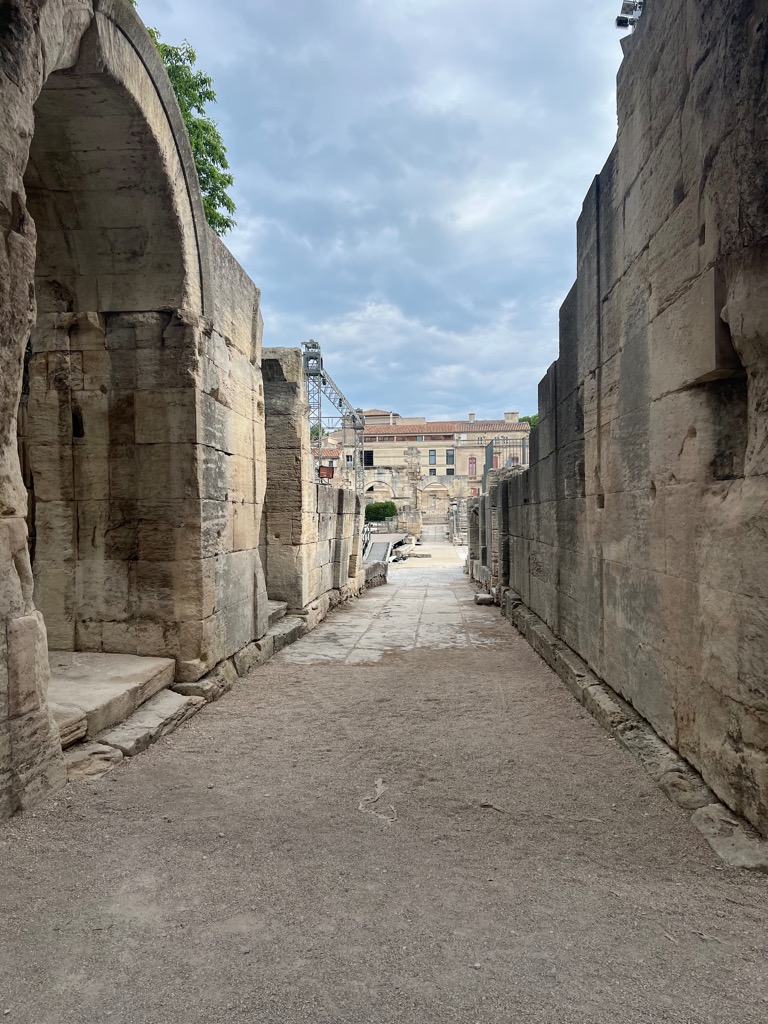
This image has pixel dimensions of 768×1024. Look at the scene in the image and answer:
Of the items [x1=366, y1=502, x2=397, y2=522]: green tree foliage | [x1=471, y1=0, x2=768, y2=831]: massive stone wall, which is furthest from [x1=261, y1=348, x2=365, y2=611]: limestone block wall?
[x1=366, y1=502, x2=397, y2=522]: green tree foliage

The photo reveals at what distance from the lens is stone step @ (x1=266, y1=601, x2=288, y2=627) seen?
659 cm

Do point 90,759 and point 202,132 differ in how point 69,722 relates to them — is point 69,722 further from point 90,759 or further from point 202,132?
point 202,132

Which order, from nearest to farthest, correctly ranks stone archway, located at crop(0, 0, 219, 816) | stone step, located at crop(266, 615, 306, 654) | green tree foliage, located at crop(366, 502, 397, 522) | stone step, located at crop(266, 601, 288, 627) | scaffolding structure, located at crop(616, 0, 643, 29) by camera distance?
stone archway, located at crop(0, 0, 219, 816) < scaffolding structure, located at crop(616, 0, 643, 29) < stone step, located at crop(266, 615, 306, 654) < stone step, located at crop(266, 601, 288, 627) < green tree foliage, located at crop(366, 502, 397, 522)

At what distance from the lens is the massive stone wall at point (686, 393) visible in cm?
228

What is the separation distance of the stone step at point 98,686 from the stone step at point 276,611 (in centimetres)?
236

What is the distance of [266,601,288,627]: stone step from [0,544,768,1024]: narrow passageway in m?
2.95

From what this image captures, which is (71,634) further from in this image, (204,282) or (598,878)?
(598,878)

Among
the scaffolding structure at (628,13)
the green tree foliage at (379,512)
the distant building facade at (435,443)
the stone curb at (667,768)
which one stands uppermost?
the distant building facade at (435,443)

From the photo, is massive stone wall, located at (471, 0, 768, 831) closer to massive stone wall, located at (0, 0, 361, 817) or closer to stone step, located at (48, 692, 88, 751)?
massive stone wall, located at (0, 0, 361, 817)

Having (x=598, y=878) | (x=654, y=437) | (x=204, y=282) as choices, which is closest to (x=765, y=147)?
(x=654, y=437)

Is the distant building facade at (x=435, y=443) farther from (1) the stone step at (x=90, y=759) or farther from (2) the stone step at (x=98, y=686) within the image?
(1) the stone step at (x=90, y=759)

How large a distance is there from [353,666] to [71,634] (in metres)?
2.43

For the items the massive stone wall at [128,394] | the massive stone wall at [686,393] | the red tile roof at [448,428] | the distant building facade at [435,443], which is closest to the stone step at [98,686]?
the massive stone wall at [128,394]

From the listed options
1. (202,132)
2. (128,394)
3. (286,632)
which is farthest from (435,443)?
(128,394)
